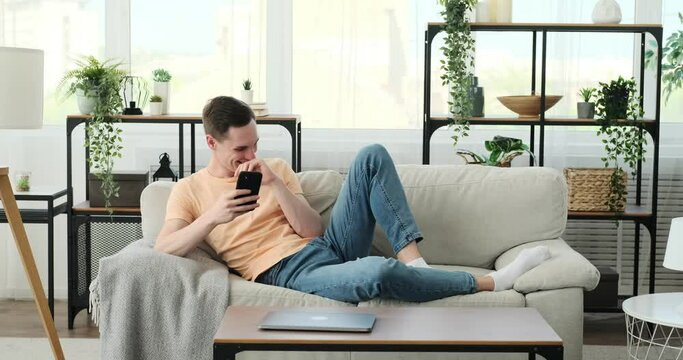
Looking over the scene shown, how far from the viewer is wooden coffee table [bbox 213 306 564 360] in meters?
2.43

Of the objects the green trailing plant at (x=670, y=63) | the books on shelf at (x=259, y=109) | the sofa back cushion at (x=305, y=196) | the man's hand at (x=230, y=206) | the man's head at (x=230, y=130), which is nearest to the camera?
the man's hand at (x=230, y=206)

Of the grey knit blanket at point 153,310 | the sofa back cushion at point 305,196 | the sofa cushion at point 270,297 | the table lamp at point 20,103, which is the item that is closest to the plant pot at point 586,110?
the sofa back cushion at point 305,196

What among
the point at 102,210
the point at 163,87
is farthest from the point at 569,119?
the point at 102,210

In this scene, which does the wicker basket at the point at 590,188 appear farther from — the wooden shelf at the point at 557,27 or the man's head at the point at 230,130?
the man's head at the point at 230,130

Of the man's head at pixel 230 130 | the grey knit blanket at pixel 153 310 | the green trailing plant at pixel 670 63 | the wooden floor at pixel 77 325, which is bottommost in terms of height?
the wooden floor at pixel 77 325

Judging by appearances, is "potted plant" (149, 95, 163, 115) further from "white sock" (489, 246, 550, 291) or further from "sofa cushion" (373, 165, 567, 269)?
"white sock" (489, 246, 550, 291)

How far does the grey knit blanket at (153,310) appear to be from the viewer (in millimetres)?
3146

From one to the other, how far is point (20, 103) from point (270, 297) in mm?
1155

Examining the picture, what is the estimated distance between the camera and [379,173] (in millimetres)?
3422

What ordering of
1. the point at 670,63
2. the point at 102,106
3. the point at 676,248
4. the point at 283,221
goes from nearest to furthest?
the point at 676,248 < the point at 283,221 < the point at 102,106 < the point at 670,63

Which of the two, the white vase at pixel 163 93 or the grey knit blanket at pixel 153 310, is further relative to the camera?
the white vase at pixel 163 93

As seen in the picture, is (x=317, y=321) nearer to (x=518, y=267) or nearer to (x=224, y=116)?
(x=518, y=267)

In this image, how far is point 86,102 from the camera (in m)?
4.45

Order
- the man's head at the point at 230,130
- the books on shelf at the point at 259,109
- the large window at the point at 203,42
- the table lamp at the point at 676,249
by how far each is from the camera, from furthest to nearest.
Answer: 1. the large window at the point at 203,42
2. the books on shelf at the point at 259,109
3. the man's head at the point at 230,130
4. the table lamp at the point at 676,249
